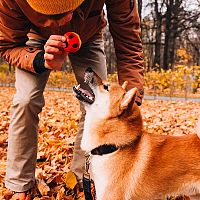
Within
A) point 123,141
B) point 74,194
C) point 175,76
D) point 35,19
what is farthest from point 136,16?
point 175,76

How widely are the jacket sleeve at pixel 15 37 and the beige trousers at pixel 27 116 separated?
139 mm

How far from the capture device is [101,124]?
2977 mm

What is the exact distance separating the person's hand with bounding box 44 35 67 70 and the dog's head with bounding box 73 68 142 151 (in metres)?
0.25

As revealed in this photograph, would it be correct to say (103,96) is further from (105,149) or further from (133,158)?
(133,158)

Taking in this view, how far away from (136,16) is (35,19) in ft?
3.16

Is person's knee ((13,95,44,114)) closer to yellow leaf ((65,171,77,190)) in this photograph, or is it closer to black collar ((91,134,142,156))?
black collar ((91,134,142,156))

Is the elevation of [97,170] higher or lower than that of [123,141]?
lower

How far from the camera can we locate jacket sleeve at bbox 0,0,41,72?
10.2 ft

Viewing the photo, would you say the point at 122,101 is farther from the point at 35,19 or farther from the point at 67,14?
the point at 35,19

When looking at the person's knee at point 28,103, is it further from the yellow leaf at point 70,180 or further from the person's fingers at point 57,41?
the yellow leaf at point 70,180

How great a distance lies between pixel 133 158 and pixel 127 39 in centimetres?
117

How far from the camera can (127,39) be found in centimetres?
351

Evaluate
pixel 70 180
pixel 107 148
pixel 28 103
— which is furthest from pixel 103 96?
pixel 70 180

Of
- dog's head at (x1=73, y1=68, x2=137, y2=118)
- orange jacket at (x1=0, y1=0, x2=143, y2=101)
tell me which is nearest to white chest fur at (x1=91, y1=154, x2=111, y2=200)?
dog's head at (x1=73, y1=68, x2=137, y2=118)
